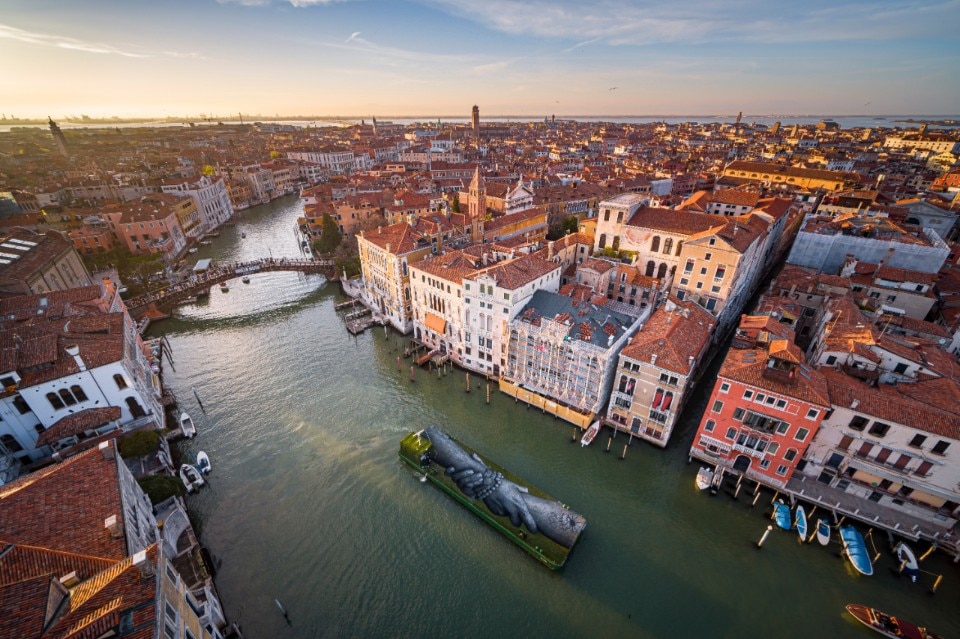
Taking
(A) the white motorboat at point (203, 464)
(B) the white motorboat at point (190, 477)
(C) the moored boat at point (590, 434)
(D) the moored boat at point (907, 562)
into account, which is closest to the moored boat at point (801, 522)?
(D) the moored boat at point (907, 562)

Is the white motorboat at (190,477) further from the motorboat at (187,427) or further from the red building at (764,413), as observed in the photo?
the red building at (764,413)

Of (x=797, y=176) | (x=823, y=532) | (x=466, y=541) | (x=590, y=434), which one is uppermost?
(x=797, y=176)

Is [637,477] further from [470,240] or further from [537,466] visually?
[470,240]

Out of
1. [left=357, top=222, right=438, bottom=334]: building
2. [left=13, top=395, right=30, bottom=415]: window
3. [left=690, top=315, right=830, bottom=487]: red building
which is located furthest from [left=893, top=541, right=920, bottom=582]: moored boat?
[left=13, top=395, right=30, bottom=415]: window

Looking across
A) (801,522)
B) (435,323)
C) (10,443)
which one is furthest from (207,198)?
(801,522)

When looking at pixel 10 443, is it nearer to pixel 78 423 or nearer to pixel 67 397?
pixel 78 423

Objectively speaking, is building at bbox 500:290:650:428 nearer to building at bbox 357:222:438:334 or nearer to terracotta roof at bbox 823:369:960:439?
terracotta roof at bbox 823:369:960:439
